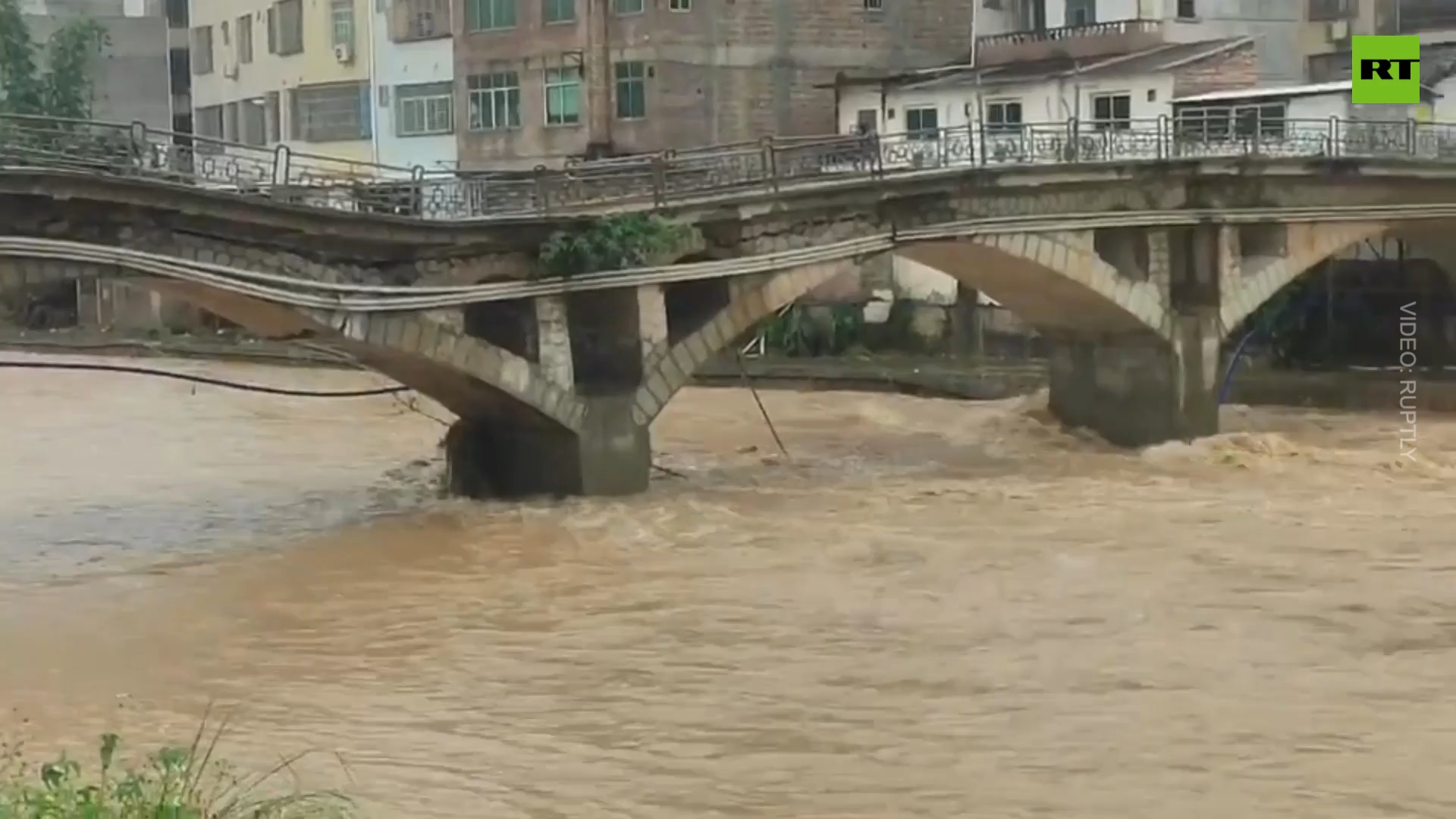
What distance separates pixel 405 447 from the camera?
33062mm

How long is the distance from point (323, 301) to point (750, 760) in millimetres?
9998

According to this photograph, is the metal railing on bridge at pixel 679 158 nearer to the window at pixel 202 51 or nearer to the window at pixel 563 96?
the window at pixel 563 96

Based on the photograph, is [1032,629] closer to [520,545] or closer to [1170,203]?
[520,545]

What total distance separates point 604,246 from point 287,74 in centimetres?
2765

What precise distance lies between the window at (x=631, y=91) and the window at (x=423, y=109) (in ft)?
17.8

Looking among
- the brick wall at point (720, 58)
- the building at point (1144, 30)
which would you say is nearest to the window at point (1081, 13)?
the building at point (1144, 30)

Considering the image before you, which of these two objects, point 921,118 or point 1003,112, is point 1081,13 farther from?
point 921,118

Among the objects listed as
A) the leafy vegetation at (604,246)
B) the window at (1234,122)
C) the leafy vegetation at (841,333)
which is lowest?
the leafy vegetation at (841,333)

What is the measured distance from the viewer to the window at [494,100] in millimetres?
41875

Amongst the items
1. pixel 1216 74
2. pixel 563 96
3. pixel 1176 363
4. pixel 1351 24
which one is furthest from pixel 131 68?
pixel 1176 363

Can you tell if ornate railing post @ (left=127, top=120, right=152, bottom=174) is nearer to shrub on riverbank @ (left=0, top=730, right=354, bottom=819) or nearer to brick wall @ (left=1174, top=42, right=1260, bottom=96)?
shrub on riverbank @ (left=0, top=730, right=354, bottom=819)

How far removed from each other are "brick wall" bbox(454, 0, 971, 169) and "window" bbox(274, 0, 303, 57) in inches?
332

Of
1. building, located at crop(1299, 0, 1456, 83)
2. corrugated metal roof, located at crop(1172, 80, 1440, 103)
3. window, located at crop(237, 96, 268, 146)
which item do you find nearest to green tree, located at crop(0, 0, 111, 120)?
window, located at crop(237, 96, 268, 146)

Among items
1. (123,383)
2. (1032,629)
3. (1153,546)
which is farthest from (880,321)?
(1032,629)
